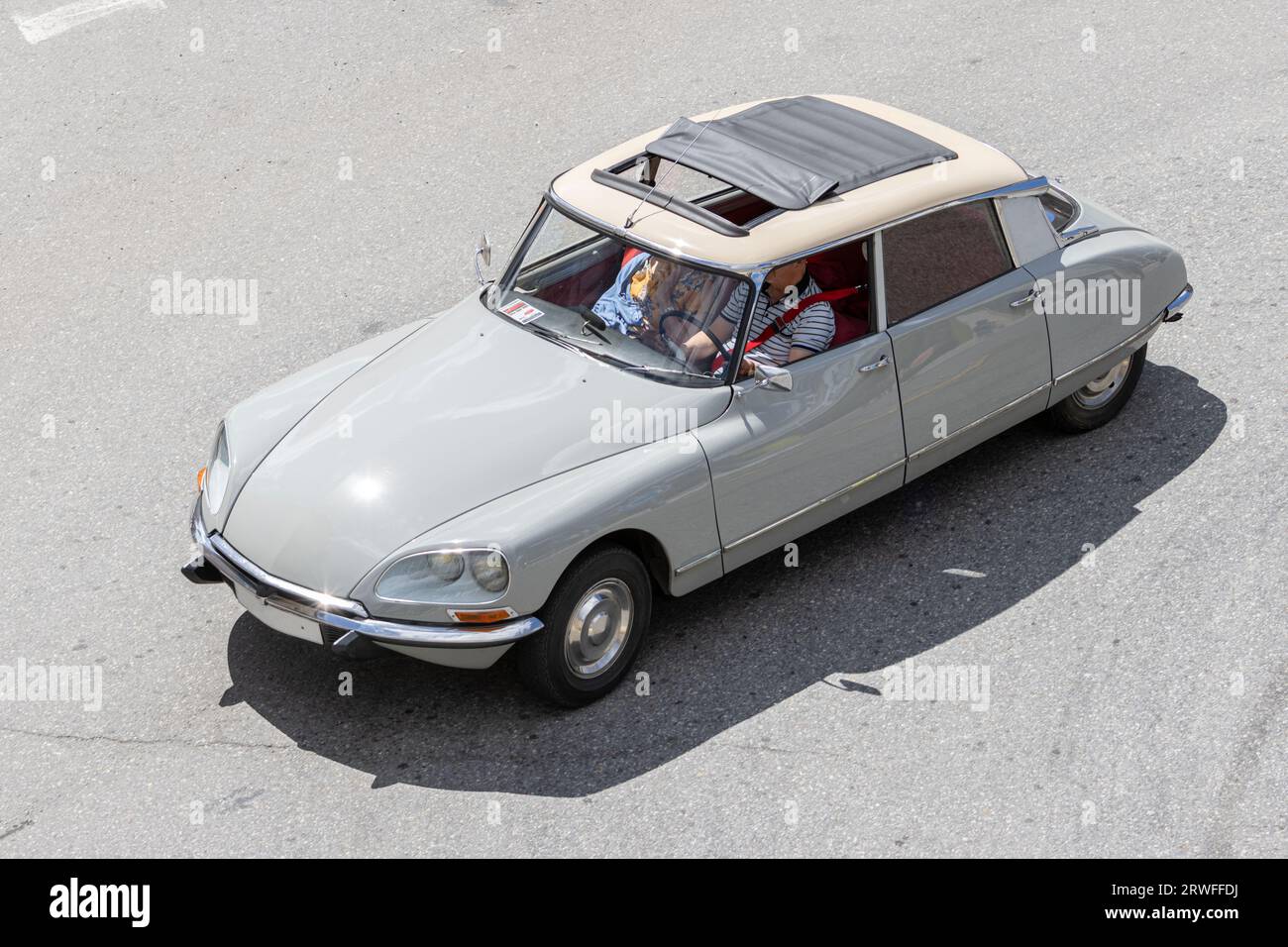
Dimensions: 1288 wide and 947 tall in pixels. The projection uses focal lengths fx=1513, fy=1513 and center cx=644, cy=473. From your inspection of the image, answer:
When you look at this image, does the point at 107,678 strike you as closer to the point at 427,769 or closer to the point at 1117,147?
the point at 427,769

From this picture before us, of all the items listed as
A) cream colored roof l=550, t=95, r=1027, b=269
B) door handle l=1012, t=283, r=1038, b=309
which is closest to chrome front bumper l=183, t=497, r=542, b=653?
cream colored roof l=550, t=95, r=1027, b=269

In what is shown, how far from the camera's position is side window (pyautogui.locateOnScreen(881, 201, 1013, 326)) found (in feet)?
21.0

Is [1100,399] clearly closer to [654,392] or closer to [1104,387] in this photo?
[1104,387]

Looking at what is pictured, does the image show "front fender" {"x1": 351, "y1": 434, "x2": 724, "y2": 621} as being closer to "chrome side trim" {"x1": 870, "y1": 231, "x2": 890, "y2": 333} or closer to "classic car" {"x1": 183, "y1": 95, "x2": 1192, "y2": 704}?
"classic car" {"x1": 183, "y1": 95, "x2": 1192, "y2": 704}

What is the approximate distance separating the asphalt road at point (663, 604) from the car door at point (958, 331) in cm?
56

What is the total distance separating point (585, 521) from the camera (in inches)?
220

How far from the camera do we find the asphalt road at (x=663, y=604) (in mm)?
5559

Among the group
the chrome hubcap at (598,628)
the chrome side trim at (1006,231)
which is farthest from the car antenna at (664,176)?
the chrome hubcap at (598,628)

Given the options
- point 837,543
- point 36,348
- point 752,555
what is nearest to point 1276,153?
point 837,543

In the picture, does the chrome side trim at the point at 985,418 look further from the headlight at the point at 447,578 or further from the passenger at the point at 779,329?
the headlight at the point at 447,578

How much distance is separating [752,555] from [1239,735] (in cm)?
200

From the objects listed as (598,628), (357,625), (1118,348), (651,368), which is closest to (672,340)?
(651,368)

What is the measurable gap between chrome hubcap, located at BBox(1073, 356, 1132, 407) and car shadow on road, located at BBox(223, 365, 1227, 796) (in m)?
0.19

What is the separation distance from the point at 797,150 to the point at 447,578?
2518 millimetres
